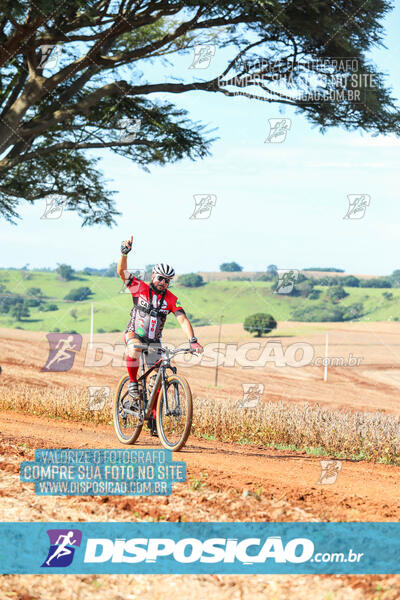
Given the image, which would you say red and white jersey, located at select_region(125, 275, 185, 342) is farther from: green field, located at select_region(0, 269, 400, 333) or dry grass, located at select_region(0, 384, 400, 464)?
green field, located at select_region(0, 269, 400, 333)

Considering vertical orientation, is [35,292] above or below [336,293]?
below

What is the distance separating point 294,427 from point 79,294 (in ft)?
168

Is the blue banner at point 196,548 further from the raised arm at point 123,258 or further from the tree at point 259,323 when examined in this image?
the tree at point 259,323

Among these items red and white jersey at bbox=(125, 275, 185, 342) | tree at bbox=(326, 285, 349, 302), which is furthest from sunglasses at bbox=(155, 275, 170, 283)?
tree at bbox=(326, 285, 349, 302)

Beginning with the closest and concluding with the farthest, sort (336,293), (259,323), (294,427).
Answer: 1. (294,427)
2. (259,323)
3. (336,293)

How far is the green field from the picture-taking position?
1955 inches

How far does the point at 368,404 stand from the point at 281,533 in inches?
855

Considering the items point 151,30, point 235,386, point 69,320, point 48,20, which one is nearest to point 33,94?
point 48,20

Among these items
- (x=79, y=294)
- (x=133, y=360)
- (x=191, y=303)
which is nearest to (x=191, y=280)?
(x=191, y=303)

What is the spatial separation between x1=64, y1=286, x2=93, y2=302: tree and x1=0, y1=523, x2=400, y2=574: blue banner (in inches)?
2146

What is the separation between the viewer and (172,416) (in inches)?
304

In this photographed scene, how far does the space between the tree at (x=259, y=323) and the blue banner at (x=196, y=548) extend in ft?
147

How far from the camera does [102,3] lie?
13344 mm

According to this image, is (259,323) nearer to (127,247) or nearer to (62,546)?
(127,247)
